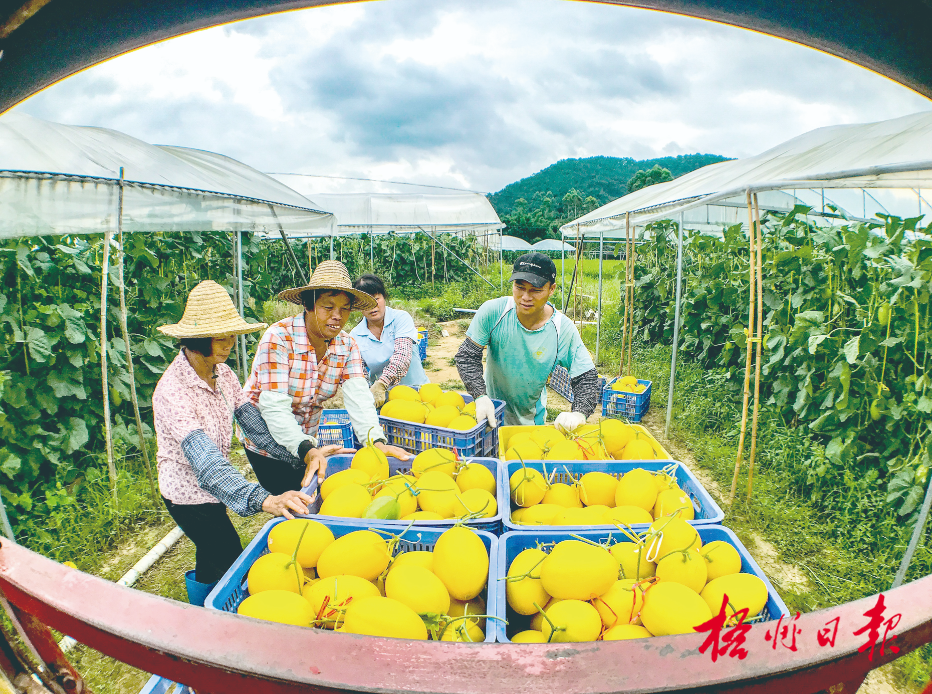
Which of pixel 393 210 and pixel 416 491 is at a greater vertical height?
pixel 393 210

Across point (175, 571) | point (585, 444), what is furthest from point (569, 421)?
point (175, 571)

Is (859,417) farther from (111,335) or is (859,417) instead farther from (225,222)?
(111,335)

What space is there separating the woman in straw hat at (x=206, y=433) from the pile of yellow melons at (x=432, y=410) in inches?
21.6

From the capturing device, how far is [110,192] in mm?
3312

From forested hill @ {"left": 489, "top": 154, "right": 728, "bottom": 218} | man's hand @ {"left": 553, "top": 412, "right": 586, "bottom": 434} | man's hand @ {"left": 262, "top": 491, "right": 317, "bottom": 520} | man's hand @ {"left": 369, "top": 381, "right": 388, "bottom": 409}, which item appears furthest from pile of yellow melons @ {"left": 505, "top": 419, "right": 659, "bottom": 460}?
forested hill @ {"left": 489, "top": 154, "right": 728, "bottom": 218}

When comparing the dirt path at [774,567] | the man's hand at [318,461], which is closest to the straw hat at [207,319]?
the man's hand at [318,461]

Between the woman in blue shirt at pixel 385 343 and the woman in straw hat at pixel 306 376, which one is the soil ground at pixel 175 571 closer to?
the woman in straw hat at pixel 306 376

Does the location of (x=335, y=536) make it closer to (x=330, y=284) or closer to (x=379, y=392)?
(x=330, y=284)

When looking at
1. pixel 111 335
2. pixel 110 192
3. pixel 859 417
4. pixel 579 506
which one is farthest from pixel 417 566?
pixel 111 335

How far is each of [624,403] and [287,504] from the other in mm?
5126

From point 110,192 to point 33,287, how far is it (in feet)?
5.39

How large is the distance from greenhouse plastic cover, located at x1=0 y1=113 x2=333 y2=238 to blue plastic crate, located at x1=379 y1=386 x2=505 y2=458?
6.98 ft

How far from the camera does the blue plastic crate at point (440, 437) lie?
105 inches

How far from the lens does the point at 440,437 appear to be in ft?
8.98
